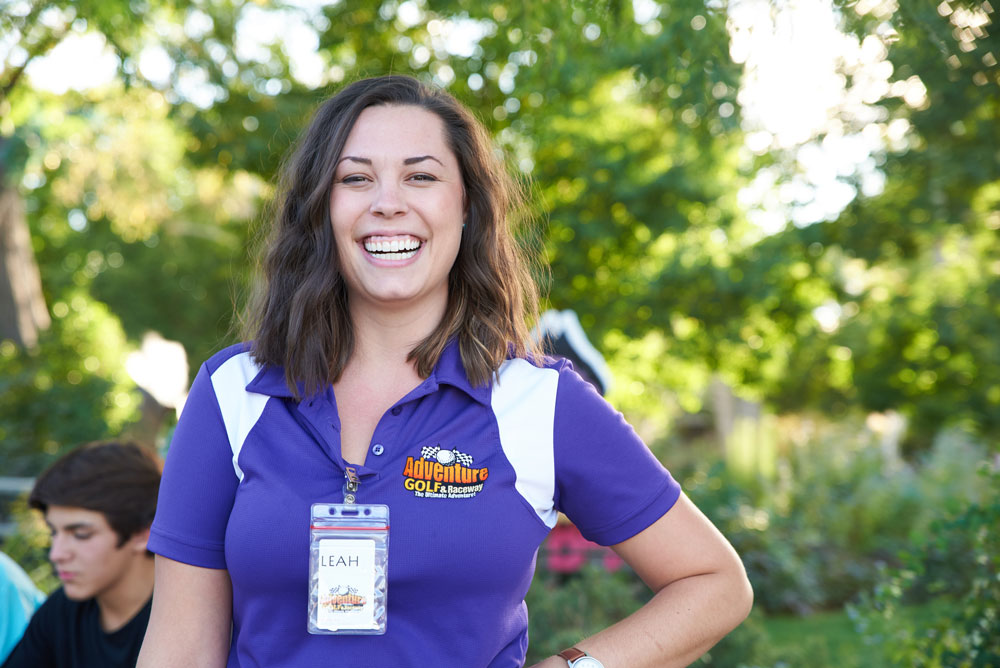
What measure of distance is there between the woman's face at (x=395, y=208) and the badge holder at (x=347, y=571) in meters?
0.45

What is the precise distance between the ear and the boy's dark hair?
0.01 m

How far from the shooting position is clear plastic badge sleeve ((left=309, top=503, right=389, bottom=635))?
159cm

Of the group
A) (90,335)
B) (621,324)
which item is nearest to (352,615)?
(621,324)

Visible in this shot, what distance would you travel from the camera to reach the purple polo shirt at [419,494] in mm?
1625

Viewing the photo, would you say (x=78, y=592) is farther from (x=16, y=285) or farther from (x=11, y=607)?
(x=16, y=285)

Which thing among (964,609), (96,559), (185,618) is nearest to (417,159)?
(185,618)

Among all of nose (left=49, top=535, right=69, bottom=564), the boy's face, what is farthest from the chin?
nose (left=49, top=535, right=69, bottom=564)

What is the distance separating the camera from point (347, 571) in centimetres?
160

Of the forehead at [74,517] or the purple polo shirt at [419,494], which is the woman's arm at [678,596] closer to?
the purple polo shirt at [419,494]

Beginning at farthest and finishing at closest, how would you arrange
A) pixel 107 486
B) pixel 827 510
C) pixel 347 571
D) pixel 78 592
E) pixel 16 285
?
pixel 16 285
pixel 827 510
pixel 107 486
pixel 78 592
pixel 347 571

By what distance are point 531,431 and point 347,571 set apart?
414mm

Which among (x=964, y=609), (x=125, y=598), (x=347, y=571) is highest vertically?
(x=347, y=571)

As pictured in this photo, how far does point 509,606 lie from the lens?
171 centimetres

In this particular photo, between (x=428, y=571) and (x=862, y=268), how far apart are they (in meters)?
7.86
